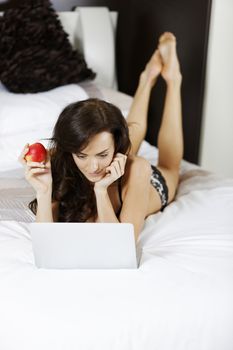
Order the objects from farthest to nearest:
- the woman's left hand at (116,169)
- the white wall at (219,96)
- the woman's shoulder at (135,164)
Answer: the white wall at (219,96) → the woman's shoulder at (135,164) → the woman's left hand at (116,169)

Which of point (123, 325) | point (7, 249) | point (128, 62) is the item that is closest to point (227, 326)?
point (123, 325)

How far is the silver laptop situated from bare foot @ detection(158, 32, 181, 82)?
1136 mm

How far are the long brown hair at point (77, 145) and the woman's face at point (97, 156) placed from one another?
16 millimetres

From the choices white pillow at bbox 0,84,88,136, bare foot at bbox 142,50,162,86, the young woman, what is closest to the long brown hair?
the young woman

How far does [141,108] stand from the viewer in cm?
238

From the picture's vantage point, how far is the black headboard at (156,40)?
2.67 m

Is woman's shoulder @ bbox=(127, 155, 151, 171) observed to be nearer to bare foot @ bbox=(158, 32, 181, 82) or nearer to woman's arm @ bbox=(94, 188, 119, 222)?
woman's arm @ bbox=(94, 188, 119, 222)

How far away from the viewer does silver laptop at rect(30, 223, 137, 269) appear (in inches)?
53.7

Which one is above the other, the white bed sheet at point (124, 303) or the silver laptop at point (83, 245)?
the silver laptop at point (83, 245)

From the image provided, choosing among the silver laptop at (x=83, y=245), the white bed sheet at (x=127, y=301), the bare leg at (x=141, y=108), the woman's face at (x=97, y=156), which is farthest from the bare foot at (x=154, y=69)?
the silver laptop at (x=83, y=245)

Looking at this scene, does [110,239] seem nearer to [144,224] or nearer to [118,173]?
[118,173]

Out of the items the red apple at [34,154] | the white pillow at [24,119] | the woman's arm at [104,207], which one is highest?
the red apple at [34,154]

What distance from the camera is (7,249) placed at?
5.08 ft

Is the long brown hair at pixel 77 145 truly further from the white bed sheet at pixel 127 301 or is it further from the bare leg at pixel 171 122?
the bare leg at pixel 171 122
